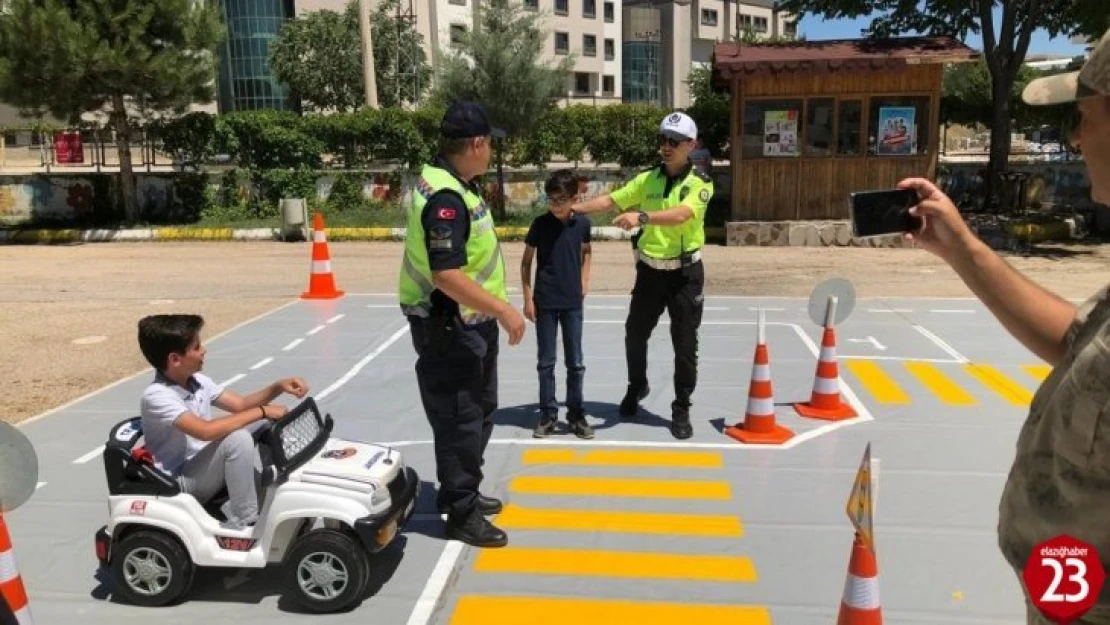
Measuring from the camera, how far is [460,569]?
4.16m

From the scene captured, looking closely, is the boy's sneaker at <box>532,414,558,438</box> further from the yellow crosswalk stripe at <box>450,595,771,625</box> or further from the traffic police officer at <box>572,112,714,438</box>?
the yellow crosswalk stripe at <box>450,595,771,625</box>

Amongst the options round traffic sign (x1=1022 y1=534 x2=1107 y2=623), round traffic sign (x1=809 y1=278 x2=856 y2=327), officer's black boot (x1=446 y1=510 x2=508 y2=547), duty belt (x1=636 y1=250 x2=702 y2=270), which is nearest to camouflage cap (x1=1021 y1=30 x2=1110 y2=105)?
round traffic sign (x1=1022 y1=534 x2=1107 y2=623)

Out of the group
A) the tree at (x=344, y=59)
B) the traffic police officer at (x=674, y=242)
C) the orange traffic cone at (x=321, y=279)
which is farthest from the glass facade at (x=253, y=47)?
the traffic police officer at (x=674, y=242)

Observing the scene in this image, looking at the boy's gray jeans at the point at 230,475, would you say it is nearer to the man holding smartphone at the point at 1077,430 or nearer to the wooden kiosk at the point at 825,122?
the man holding smartphone at the point at 1077,430

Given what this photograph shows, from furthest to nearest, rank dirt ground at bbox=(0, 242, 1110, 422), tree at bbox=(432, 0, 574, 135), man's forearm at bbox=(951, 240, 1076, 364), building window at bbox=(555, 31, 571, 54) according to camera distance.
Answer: building window at bbox=(555, 31, 571, 54)
tree at bbox=(432, 0, 574, 135)
dirt ground at bbox=(0, 242, 1110, 422)
man's forearm at bbox=(951, 240, 1076, 364)

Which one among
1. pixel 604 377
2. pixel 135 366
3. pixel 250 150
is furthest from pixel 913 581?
pixel 250 150

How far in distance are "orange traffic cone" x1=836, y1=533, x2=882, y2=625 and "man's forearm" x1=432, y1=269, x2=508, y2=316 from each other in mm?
1934

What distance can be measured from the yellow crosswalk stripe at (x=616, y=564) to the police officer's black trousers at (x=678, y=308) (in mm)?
1941

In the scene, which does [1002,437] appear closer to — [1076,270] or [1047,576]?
[1047,576]

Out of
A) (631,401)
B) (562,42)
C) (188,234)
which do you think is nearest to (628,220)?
(631,401)

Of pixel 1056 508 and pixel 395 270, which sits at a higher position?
pixel 1056 508

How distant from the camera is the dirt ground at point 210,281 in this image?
859 cm

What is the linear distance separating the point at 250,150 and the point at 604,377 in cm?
1745

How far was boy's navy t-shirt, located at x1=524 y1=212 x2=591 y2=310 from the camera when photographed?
5.96 metres
